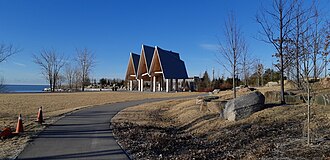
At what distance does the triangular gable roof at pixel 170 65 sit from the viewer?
4366 cm

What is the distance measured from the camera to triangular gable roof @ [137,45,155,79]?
47.3m

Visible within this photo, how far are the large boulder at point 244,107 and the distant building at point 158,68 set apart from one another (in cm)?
3370

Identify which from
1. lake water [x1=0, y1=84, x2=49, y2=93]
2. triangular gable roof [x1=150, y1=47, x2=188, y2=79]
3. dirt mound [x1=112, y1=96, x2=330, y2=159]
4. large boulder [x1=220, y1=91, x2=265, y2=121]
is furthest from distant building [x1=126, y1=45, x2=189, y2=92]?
dirt mound [x1=112, y1=96, x2=330, y2=159]

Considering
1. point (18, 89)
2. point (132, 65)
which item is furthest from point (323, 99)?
point (18, 89)

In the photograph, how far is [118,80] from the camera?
250ft

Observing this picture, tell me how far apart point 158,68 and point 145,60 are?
127 inches

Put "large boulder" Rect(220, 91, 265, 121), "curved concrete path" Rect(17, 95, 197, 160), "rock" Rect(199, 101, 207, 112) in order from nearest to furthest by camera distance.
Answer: "curved concrete path" Rect(17, 95, 197, 160) < "large boulder" Rect(220, 91, 265, 121) < "rock" Rect(199, 101, 207, 112)

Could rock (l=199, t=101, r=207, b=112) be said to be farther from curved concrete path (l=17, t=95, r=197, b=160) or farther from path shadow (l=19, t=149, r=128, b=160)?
path shadow (l=19, t=149, r=128, b=160)

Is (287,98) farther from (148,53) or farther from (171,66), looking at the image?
(148,53)

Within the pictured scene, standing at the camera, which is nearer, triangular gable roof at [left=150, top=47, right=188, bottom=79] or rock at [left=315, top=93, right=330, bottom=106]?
rock at [left=315, top=93, right=330, bottom=106]

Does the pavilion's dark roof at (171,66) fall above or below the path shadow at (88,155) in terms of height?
above

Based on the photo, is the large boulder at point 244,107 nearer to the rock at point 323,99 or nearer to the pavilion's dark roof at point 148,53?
the rock at point 323,99

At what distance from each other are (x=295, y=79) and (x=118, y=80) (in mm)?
71846

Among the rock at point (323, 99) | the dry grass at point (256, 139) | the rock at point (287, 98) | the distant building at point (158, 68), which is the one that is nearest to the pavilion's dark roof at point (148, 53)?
the distant building at point (158, 68)
